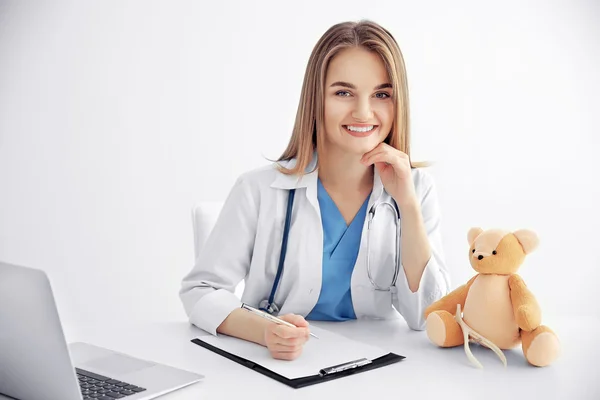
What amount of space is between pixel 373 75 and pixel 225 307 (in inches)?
24.9

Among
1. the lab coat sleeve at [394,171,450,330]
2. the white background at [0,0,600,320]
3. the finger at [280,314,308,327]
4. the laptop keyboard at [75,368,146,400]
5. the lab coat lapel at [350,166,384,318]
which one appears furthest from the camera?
the white background at [0,0,600,320]

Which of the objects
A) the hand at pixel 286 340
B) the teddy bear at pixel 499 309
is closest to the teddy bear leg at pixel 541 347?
the teddy bear at pixel 499 309

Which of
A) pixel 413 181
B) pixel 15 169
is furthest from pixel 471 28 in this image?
pixel 15 169

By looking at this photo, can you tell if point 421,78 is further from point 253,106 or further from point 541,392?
point 541,392

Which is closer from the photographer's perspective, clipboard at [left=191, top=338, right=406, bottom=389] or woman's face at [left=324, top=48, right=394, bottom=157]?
clipboard at [left=191, top=338, right=406, bottom=389]

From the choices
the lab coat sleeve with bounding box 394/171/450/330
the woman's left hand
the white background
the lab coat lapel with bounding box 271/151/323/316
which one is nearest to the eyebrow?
the woman's left hand

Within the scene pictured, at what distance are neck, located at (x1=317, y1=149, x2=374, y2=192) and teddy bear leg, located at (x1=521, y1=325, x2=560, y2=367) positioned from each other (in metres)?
0.62

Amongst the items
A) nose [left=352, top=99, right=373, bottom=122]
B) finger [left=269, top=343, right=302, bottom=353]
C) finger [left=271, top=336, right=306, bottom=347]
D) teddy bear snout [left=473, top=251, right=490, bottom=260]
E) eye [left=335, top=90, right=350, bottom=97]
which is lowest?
finger [left=269, top=343, right=302, bottom=353]

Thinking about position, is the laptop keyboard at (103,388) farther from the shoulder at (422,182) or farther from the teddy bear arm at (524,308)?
the shoulder at (422,182)

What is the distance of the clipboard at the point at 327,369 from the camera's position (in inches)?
46.5

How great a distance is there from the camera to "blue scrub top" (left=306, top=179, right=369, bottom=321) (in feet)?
5.49

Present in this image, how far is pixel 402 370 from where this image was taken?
4.14 ft

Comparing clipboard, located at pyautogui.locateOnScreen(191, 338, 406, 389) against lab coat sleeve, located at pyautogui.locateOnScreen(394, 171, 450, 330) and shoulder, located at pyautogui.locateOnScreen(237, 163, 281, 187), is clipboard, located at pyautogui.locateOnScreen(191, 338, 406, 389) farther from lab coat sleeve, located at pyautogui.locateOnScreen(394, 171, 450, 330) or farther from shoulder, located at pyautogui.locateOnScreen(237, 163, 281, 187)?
shoulder, located at pyautogui.locateOnScreen(237, 163, 281, 187)

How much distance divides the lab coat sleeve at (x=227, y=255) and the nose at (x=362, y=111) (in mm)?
324
